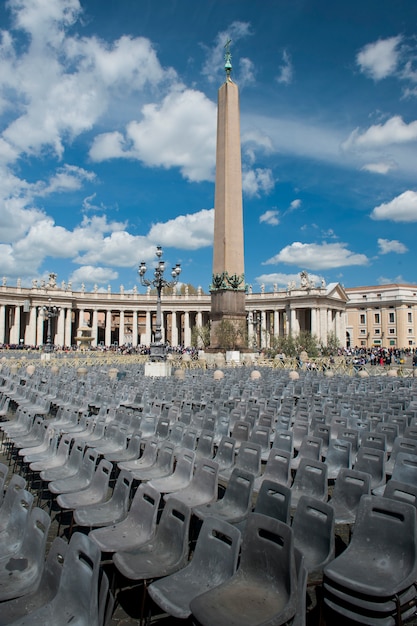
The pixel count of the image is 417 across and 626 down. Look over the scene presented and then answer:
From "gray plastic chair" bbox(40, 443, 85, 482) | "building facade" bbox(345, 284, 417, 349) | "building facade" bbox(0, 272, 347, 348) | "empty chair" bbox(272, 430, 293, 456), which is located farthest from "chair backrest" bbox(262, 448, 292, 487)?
"building facade" bbox(345, 284, 417, 349)

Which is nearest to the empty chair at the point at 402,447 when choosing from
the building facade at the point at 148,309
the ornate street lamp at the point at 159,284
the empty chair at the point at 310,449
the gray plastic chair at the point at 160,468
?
the empty chair at the point at 310,449

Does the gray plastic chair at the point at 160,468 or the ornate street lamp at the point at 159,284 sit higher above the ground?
the ornate street lamp at the point at 159,284

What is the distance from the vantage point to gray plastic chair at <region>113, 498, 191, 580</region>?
368cm

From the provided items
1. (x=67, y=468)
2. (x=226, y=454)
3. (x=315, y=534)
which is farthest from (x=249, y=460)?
(x=67, y=468)

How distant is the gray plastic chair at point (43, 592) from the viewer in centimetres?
319

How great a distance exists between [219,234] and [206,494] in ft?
86.5

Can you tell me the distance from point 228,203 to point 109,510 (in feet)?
88.4

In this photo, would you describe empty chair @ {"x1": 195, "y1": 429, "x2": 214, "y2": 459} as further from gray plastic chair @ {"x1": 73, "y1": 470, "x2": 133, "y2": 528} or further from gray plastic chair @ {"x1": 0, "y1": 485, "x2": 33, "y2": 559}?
gray plastic chair @ {"x1": 0, "y1": 485, "x2": 33, "y2": 559}

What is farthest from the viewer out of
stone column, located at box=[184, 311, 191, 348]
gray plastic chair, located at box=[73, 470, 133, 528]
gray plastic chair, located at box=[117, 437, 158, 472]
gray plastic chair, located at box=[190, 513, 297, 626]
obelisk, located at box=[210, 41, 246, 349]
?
stone column, located at box=[184, 311, 191, 348]

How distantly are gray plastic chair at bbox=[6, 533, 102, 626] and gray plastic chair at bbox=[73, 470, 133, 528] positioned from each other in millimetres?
1547

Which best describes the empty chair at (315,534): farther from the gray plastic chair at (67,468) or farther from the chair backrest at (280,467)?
the gray plastic chair at (67,468)

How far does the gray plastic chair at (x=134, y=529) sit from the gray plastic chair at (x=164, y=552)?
10 cm

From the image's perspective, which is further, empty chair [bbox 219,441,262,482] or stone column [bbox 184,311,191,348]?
stone column [bbox 184,311,191,348]

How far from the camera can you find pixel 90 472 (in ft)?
19.6
